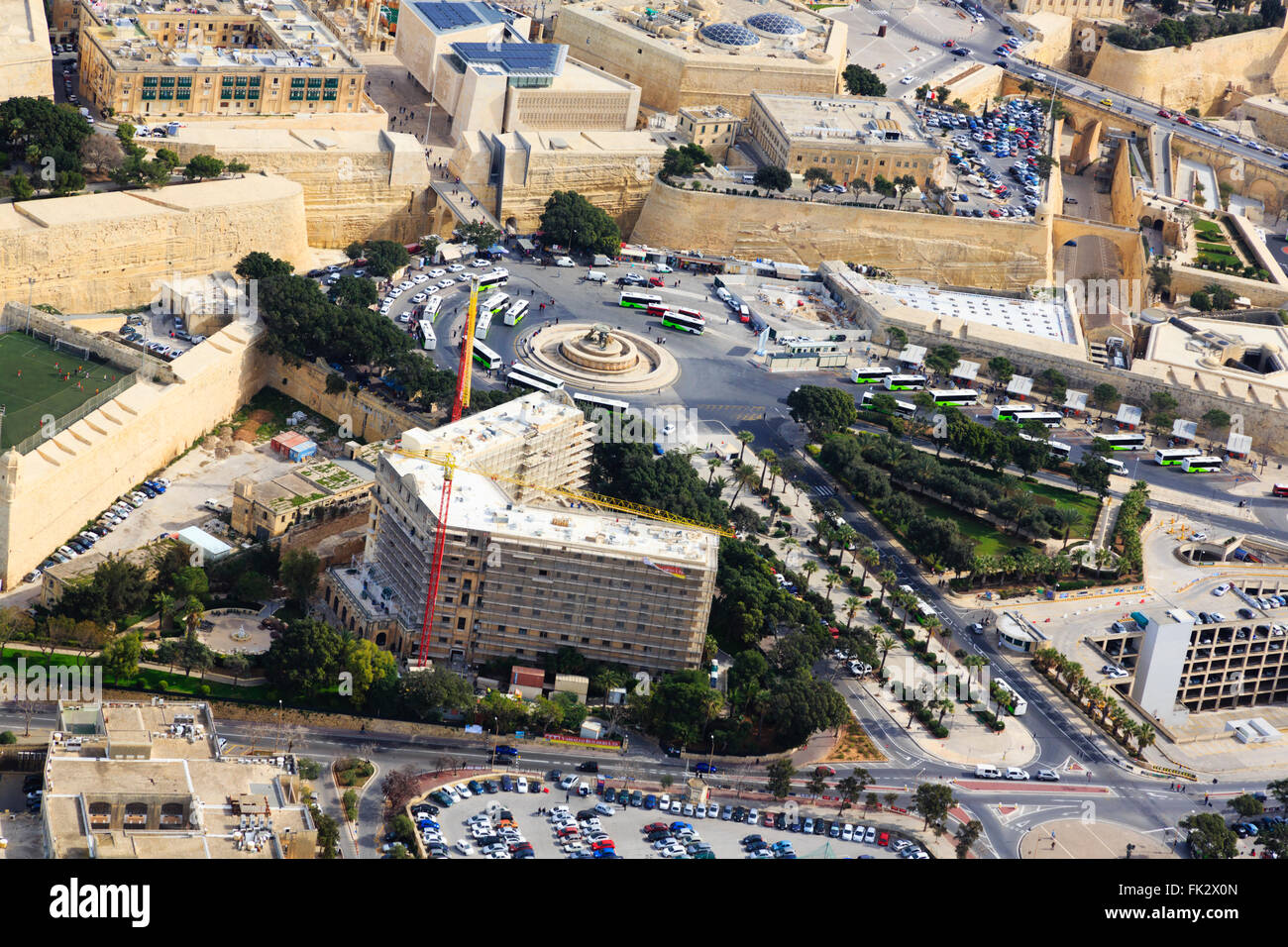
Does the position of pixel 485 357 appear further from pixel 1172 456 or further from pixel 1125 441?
pixel 1172 456

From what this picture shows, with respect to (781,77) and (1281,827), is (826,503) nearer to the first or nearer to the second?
(1281,827)

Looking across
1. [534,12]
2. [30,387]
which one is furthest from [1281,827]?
[534,12]

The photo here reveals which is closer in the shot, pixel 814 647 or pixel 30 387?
pixel 814 647

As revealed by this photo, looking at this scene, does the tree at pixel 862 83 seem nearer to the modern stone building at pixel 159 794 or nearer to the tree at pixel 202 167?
the tree at pixel 202 167

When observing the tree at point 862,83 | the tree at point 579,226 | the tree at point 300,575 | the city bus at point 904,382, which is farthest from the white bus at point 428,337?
the tree at point 862,83

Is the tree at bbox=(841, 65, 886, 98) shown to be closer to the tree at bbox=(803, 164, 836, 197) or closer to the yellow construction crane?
the tree at bbox=(803, 164, 836, 197)

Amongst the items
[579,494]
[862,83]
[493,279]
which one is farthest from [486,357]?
[862,83]
